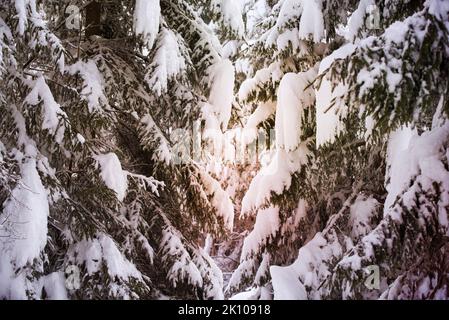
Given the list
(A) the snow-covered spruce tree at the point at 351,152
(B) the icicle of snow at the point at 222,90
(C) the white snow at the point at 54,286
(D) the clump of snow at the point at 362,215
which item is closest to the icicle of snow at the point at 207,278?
(A) the snow-covered spruce tree at the point at 351,152

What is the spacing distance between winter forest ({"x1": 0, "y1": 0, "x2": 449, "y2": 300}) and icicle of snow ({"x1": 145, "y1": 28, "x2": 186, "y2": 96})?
28 millimetres

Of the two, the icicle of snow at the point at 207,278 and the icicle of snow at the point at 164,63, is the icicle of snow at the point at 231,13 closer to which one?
the icicle of snow at the point at 164,63

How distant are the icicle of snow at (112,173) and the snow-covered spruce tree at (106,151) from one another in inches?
0.5

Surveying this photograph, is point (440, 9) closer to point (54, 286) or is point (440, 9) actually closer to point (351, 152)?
point (351, 152)

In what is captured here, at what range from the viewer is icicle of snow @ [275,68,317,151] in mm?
5867

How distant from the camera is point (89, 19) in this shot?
629 cm

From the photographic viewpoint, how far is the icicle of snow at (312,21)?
5.59 m

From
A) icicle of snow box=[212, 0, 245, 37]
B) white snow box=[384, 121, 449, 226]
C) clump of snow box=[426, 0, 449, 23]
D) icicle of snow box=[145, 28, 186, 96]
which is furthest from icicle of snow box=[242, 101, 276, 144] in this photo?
clump of snow box=[426, 0, 449, 23]

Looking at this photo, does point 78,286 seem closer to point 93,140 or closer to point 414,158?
point 93,140

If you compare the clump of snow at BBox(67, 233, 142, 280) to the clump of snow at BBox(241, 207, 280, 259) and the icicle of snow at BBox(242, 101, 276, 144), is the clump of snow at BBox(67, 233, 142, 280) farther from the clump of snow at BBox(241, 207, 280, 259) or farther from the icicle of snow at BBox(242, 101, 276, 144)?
the icicle of snow at BBox(242, 101, 276, 144)

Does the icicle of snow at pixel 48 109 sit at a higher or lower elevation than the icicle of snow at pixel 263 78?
lower

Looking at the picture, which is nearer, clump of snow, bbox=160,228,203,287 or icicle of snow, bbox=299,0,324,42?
icicle of snow, bbox=299,0,324,42
